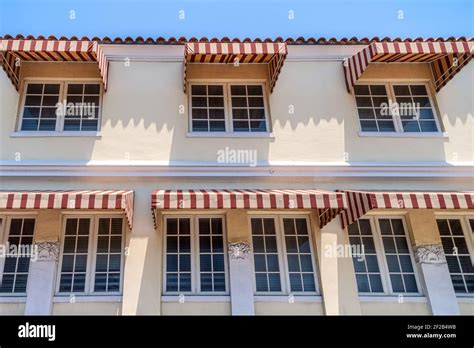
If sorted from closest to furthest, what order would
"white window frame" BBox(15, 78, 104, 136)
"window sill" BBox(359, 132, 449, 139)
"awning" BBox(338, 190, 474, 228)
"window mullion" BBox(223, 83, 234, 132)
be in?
"awning" BBox(338, 190, 474, 228) < "white window frame" BBox(15, 78, 104, 136) < "window sill" BBox(359, 132, 449, 139) < "window mullion" BBox(223, 83, 234, 132)

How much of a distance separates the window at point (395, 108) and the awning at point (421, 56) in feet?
1.80

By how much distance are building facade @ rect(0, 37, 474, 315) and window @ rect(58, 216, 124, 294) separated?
0.12 feet

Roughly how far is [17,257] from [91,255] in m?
1.84

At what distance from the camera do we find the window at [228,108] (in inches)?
441

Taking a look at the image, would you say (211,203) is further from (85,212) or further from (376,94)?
(376,94)

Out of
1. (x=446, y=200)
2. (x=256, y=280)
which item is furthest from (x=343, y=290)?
(x=446, y=200)

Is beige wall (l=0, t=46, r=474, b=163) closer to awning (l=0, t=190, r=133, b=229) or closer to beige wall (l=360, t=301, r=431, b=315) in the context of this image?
awning (l=0, t=190, r=133, b=229)

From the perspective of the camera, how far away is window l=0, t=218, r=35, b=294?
933 cm

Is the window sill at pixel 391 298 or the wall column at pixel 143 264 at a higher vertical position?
the wall column at pixel 143 264

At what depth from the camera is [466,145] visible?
1102 cm

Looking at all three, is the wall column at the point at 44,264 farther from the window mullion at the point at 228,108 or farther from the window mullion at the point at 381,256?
the window mullion at the point at 381,256

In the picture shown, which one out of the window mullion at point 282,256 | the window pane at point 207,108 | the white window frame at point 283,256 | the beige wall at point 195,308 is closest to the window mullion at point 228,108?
the window pane at point 207,108

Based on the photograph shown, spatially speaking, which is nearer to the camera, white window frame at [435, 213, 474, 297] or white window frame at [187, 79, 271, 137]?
white window frame at [435, 213, 474, 297]
